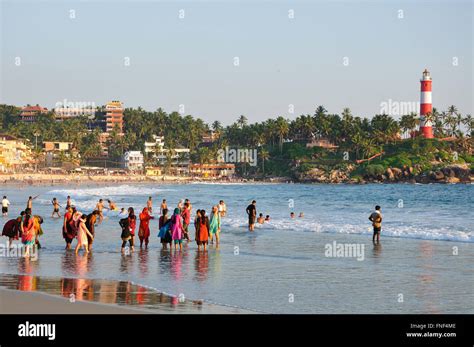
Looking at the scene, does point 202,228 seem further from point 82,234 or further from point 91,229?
point 82,234

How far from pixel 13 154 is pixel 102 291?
171 meters

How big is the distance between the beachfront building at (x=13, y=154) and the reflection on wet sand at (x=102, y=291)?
15292 centimetres

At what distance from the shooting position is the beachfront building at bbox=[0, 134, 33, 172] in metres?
171

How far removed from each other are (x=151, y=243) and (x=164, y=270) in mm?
7106

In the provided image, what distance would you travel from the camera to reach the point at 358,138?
611 ft

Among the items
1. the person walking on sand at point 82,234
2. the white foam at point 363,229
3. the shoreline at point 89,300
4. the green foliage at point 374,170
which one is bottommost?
the white foam at point 363,229

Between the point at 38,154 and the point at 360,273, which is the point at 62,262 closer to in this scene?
the point at 360,273

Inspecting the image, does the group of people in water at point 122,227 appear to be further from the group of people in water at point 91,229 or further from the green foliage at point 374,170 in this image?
the green foliage at point 374,170

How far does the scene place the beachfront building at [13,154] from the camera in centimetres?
17112

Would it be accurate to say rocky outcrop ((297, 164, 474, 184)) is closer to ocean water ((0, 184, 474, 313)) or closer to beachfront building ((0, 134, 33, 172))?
beachfront building ((0, 134, 33, 172))

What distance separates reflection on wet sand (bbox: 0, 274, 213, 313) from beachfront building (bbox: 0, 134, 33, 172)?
15292 cm

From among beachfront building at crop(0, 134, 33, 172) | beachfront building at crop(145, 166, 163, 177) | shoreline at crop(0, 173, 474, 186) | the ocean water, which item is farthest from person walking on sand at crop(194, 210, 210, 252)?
beachfront building at crop(145, 166, 163, 177)

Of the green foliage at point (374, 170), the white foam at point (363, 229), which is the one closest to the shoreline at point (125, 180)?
the green foliage at point (374, 170)
